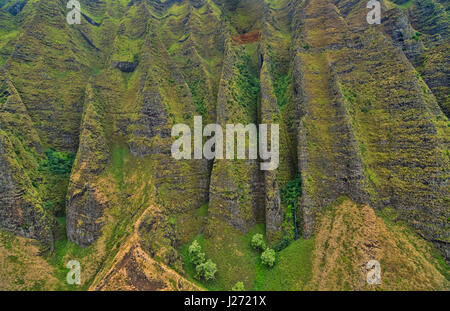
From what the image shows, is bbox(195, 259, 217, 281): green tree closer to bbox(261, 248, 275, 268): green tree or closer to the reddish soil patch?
bbox(261, 248, 275, 268): green tree

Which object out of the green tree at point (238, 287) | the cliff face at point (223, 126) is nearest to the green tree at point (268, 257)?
the cliff face at point (223, 126)

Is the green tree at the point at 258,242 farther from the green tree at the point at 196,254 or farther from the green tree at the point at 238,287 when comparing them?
the green tree at the point at 196,254

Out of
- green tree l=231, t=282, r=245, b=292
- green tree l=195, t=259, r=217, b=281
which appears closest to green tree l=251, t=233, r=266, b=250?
green tree l=231, t=282, r=245, b=292

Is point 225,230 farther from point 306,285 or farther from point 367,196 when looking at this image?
point 367,196

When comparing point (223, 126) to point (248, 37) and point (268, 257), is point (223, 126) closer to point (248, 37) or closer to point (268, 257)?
point (268, 257)

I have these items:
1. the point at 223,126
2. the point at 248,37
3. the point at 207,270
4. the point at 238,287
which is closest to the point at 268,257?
the point at 238,287

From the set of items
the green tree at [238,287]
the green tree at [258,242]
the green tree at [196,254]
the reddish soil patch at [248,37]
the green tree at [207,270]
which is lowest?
the green tree at [238,287]
